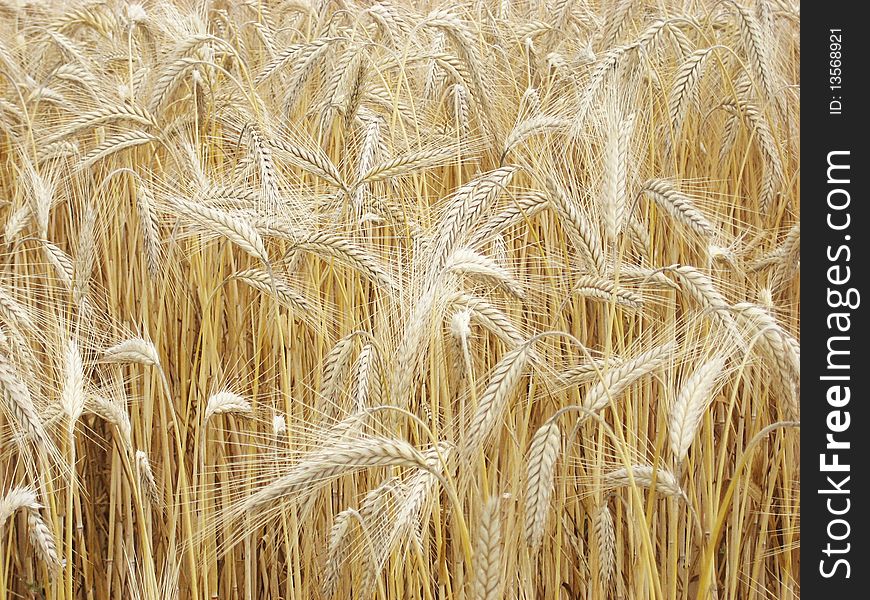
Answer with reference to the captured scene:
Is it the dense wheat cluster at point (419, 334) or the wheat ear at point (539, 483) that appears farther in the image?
the dense wheat cluster at point (419, 334)

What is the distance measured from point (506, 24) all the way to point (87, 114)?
155 cm

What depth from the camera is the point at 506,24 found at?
3.10 m

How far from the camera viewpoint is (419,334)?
1.48 m
